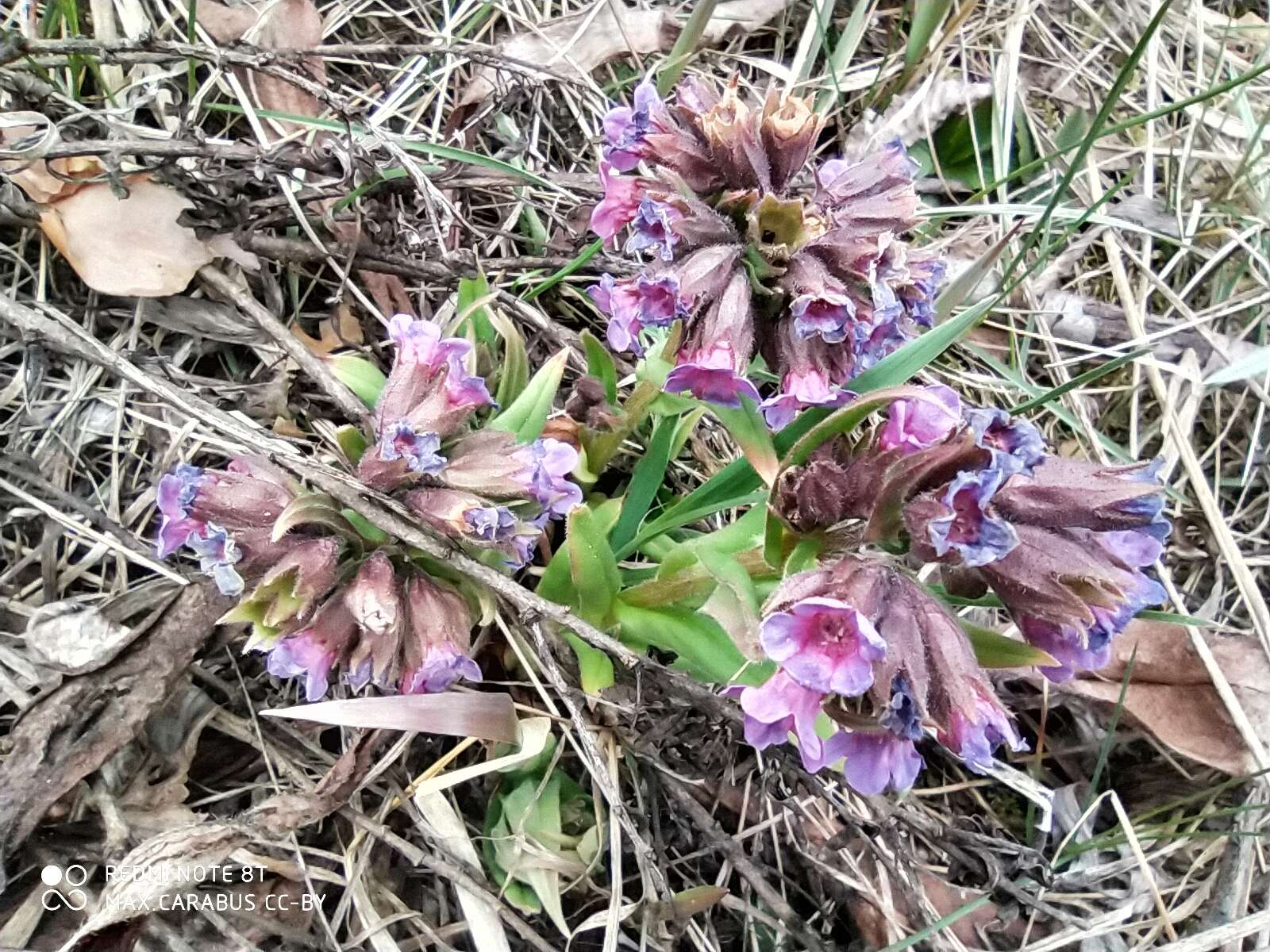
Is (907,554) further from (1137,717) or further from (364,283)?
(364,283)

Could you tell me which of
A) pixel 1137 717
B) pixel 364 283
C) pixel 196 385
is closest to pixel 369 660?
pixel 196 385

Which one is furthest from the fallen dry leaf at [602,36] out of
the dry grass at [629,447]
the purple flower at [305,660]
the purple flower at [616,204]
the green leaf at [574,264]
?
the purple flower at [305,660]

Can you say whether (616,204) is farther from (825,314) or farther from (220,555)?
(220,555)

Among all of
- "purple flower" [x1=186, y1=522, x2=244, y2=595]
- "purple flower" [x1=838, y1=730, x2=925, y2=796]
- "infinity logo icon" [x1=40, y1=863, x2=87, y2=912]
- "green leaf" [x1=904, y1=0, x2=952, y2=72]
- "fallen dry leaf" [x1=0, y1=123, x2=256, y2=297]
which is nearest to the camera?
"purple flower" [x1=838, y1=730, x2=925, y2=796]

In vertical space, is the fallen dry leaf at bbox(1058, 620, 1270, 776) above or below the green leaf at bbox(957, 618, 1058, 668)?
below

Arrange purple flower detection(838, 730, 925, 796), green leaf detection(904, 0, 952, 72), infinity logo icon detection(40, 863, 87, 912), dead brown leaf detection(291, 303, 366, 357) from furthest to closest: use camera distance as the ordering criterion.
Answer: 1. green leaf detection(904, 0, 952, 72)
2. dead brown leaf detection(291, 303, 366, 357)
3. infinity logo icon detection(40, 863, 87, 912)
4. purple flower detection(838, 730, 925, 796)

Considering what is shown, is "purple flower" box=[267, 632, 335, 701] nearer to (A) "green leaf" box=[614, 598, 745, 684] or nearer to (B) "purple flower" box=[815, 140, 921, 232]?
(A) "green leaf" box=[614, 598, 745, 684]

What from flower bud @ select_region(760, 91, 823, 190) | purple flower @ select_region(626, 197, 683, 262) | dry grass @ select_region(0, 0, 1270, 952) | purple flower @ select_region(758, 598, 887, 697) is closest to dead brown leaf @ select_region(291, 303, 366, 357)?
dry grass @ select_region(0, 0, 1270, 952)
